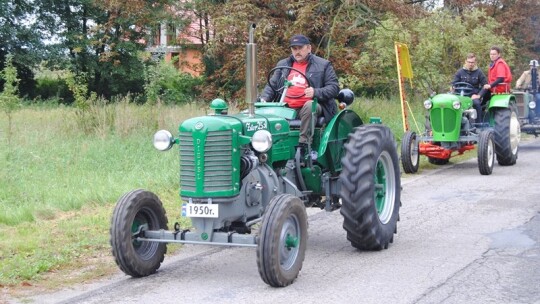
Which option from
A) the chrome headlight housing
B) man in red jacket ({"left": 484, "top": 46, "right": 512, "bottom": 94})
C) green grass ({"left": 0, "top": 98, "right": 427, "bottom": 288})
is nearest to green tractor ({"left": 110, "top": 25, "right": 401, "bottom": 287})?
green grass ({"left": 0, "top": 98, "right": 427, "bottom": 288})

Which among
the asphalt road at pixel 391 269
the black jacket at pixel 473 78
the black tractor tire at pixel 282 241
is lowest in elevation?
the asphalt road at pixel 391 269

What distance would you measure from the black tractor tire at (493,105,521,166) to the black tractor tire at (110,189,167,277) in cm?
926

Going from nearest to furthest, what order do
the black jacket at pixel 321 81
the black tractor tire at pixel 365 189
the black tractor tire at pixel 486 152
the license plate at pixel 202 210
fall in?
1. the license plate at pixel 202 210
2. the black tractor tire at pixel 365 189
3. the black jacket at pixel 321 81
4. the black tractor tire at pixel 486 152

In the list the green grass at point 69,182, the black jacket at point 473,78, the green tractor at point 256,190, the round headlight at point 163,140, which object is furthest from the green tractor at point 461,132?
the round headlight at point 163,140

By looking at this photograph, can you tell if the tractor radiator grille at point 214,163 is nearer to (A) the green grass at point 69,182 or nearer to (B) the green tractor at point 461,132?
(A) the green grass at point 69,182

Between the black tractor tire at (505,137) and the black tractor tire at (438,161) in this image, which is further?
the black tractor tire at (438,161)

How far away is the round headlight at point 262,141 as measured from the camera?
714 cm

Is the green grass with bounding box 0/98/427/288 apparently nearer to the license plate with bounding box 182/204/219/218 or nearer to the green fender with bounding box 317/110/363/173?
the license plate with bounding box 182/204/219/218

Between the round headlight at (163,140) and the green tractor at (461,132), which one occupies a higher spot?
the round headlight at (163,140)

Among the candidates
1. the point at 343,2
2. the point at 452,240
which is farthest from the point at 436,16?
the point at 452,240

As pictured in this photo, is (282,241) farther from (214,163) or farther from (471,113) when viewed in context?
(471,113)

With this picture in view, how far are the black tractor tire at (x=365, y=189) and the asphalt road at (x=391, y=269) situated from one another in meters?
0.20

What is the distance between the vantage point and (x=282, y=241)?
6.97 m

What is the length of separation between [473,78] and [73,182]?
7.86 meters
